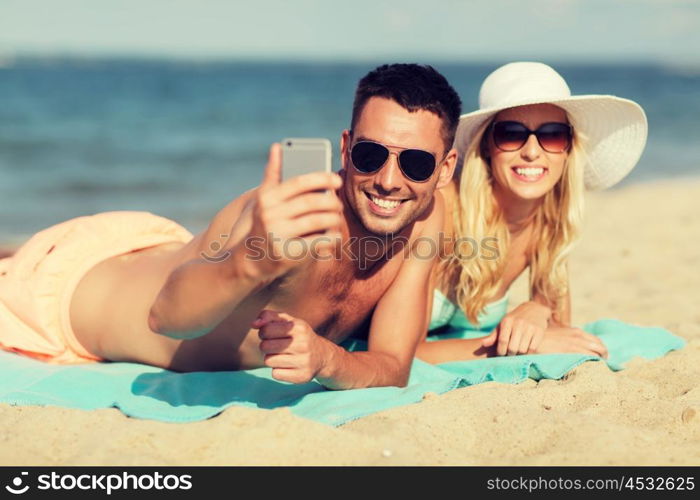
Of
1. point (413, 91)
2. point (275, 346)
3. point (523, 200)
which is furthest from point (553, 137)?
point (275, 346)

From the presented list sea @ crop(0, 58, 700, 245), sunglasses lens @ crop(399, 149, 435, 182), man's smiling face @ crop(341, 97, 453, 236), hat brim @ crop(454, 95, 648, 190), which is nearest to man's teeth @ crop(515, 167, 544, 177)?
hat brim @ crop(454, 95, 648, 190)

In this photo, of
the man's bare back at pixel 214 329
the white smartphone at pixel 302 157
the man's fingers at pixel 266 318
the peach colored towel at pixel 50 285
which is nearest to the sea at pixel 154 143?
the peach colored towel at pixel 50 285

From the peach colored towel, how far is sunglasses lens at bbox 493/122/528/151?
1949 millimetres

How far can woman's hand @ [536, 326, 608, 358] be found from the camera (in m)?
4.27

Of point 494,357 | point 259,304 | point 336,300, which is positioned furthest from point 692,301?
point 259,304

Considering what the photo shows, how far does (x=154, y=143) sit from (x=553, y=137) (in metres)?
13.1

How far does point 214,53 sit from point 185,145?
107 m

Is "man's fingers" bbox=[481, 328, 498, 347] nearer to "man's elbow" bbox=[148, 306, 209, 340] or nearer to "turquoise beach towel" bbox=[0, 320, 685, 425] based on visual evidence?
"turquoise beach towel" bbox=[0, 320, 685, 425]

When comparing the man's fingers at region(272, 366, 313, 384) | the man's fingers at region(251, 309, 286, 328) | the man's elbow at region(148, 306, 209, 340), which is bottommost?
the man's fingers at region(272, 366, 313, 384)

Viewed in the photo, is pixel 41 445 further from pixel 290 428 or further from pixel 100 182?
pixel 100 182

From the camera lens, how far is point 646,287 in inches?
246

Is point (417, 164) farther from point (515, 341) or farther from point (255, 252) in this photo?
point (515, 341)

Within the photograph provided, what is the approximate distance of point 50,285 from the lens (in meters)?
4.20

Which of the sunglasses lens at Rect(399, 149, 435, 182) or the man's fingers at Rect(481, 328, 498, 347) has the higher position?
the sunglasses lens at Rect(399, 149, 435, 182)
